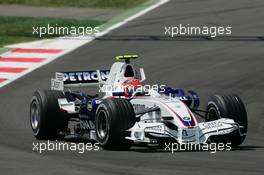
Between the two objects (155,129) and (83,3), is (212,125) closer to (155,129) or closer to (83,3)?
(155,129)

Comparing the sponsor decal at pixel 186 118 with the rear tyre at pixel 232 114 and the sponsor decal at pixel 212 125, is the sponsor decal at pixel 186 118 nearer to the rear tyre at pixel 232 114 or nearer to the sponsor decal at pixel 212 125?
the sponsor decal at pixel 212 125

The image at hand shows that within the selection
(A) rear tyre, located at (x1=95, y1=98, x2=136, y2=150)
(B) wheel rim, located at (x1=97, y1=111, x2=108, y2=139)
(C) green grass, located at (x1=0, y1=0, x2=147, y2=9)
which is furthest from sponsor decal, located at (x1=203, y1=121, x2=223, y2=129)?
(C) green grass, located at (x1=0, y1=0, x2=147, y2=9)

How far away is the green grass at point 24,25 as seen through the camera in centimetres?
3274

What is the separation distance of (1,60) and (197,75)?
677 cm

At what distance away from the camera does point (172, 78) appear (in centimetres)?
2647

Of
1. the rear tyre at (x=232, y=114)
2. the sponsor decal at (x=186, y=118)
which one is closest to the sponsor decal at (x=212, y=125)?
the rear tyre at (x=232, y=114)

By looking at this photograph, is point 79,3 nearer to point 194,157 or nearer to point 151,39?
point 151,39

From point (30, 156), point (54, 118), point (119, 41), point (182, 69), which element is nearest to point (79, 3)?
point (119, 41)

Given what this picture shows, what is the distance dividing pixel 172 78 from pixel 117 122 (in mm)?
10033

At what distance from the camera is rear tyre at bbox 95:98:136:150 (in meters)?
16.6

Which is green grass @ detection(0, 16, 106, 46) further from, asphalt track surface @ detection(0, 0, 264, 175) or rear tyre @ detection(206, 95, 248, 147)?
rear tyre @ detection(206, 95, 248, 147)

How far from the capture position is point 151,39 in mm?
31516

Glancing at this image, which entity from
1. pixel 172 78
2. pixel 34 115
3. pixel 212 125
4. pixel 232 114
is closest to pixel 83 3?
pixel 172 78

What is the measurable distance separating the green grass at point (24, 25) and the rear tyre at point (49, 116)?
13.1 m
